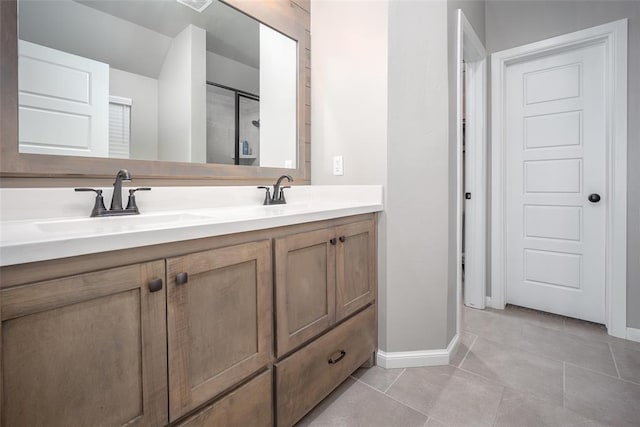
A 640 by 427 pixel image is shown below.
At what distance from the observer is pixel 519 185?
2.53 metres

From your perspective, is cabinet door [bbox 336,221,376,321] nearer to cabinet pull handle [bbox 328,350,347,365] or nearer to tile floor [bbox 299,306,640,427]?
cabinet pull handle [bbox 328,350,347,365]

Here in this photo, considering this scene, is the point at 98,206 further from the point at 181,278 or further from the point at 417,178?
the point at 417,178

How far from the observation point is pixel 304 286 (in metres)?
1.26

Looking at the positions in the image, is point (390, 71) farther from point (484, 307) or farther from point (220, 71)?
point (484, 307)

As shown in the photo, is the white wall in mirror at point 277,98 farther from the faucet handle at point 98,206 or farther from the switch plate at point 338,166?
the faucet handle at point 98,206

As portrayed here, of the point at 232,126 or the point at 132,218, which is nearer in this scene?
the point at 132,218

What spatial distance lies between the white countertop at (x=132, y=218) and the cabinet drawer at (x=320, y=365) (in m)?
0.54

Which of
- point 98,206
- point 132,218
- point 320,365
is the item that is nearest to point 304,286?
point 320,365

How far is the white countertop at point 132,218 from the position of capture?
660 millimetres

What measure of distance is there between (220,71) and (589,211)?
2635mm

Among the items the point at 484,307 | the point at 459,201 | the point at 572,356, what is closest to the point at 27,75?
the point at 459,201

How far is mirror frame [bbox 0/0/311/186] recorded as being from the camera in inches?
39.6

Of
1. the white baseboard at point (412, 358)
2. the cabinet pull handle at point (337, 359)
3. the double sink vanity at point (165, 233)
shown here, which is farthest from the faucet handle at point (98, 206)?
the white baseboard at point (412, 358)

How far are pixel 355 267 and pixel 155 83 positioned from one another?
1.25 meters
